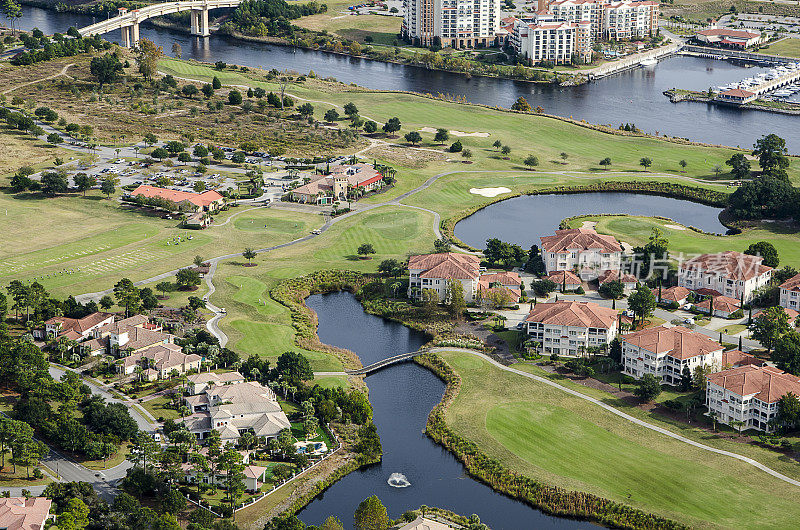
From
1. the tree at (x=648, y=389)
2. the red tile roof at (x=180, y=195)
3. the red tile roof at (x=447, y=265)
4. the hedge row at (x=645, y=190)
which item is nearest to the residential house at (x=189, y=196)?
the red tile roof at (x=180, y=195)

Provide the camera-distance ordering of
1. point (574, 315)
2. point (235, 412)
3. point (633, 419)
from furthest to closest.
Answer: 1. point (574, 315)
2. point (633, 419)
3. point (235, 412)

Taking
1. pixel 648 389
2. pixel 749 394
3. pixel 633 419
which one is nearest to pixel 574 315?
pixel 648 389

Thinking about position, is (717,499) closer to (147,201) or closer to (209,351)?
(209,351)

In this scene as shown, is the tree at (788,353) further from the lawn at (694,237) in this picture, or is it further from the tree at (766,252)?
the lawn at (694,237)

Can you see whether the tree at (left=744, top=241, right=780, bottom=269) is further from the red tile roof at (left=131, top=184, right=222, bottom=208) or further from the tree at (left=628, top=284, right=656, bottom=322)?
the red tile roof at (left=131, top=184, right=222, bottom=208)

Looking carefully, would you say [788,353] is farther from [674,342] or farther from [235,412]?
[235,412]

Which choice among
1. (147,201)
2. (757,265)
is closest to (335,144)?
(147,201)
